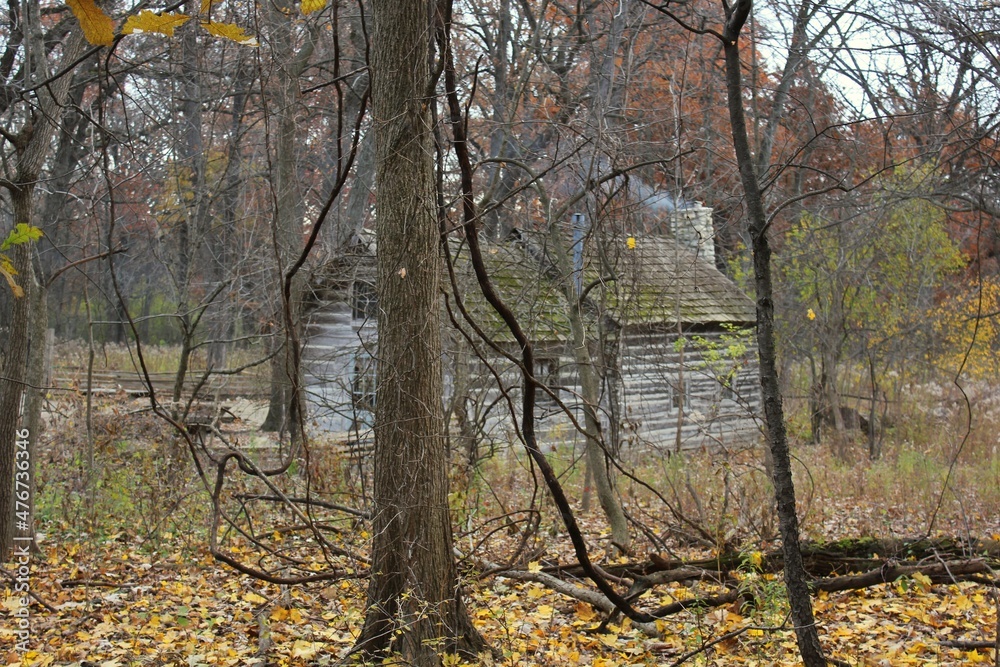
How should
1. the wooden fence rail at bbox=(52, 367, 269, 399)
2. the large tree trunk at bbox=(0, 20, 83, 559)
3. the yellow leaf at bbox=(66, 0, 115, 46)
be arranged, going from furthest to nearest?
1. the wooden fence rail at bbox=(52, 367, 269, 399)
2. the large tree trunk at bbox=(0, 20, 83, 559)
3. the yellow leaf at bbox=(66, 0, 115, 46)

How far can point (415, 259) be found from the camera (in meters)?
3.99

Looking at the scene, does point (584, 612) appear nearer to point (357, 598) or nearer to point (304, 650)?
point (357, 598)

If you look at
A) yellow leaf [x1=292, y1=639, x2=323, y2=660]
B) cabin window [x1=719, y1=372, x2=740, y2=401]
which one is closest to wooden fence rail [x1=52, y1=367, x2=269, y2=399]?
cabin window [x1=719, y1=372, x2=740, y2=401]

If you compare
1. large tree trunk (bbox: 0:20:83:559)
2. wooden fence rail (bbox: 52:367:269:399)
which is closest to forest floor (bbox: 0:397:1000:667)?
large tree trunk (bbox: 0:20:83:559)

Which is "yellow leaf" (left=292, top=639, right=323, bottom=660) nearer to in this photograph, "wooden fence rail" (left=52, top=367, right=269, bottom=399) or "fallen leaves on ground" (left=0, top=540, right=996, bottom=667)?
"fallen leaves on ground" (left=0, top=540, right=996, bottom=667)

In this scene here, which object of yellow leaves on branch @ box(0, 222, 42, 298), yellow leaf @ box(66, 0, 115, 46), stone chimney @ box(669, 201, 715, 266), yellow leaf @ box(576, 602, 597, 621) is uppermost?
stone chimney @ box(669, 201, 715, 266)

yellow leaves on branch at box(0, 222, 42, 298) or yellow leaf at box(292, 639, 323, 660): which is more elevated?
yellow leaves on branch at box(0, 222, 42, 298)

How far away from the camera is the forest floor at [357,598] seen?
4.43m

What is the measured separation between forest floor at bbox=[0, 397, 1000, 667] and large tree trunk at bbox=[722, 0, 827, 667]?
306mm

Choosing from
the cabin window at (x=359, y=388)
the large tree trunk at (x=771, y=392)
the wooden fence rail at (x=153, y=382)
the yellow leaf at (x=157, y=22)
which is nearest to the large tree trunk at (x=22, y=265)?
the cabin window at (x=359, y=388)

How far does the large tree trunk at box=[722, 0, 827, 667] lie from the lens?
3.44m

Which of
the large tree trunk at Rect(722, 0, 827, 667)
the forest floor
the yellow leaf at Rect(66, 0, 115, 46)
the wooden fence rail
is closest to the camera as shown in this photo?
the yellow leaf at Rect(66, 0, 115, 46)

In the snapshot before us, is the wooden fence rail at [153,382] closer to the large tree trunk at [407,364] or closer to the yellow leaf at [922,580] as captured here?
the large tree trunk at [407,364]

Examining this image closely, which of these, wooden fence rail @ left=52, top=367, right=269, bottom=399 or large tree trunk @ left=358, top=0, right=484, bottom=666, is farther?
wooden fence rail @ left=52, top=367, right=269, bottom=399
